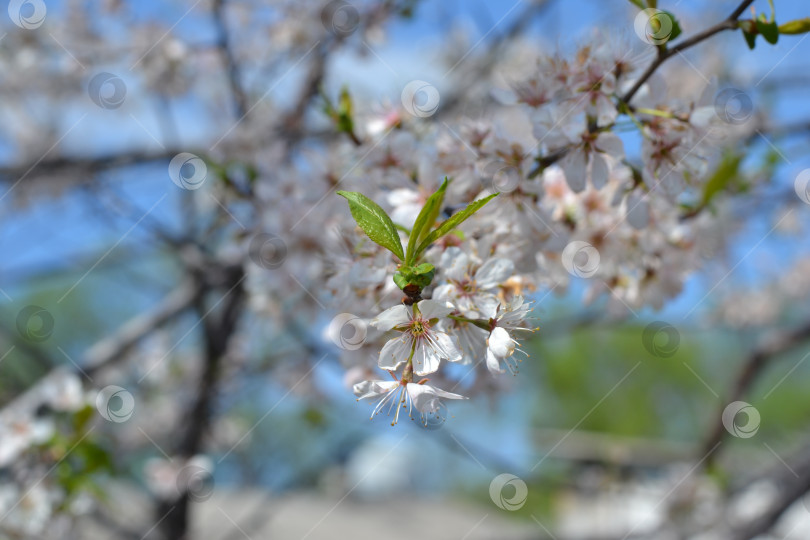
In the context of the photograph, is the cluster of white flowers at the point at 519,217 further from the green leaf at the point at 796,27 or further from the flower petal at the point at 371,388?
the green leaf at the point at 796,27

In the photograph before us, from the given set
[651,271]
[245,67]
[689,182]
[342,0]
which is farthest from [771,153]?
[245,67]

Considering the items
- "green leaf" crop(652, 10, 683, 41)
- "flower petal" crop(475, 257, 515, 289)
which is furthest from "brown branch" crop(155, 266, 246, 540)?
"green leaf" crop(652, 10, 683, 41)

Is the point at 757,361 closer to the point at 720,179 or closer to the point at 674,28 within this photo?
the point at 720,179

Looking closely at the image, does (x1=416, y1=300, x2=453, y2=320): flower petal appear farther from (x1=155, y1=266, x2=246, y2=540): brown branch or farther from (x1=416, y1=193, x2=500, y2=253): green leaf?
(x1=155, y1=266, x2=246, y2=540): brown branch

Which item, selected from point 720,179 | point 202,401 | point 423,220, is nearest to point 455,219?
point 423,220

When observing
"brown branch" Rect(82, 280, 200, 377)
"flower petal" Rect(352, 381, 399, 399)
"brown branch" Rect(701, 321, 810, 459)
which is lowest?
"flower petal" Rect(352, 381, 399, 399)
